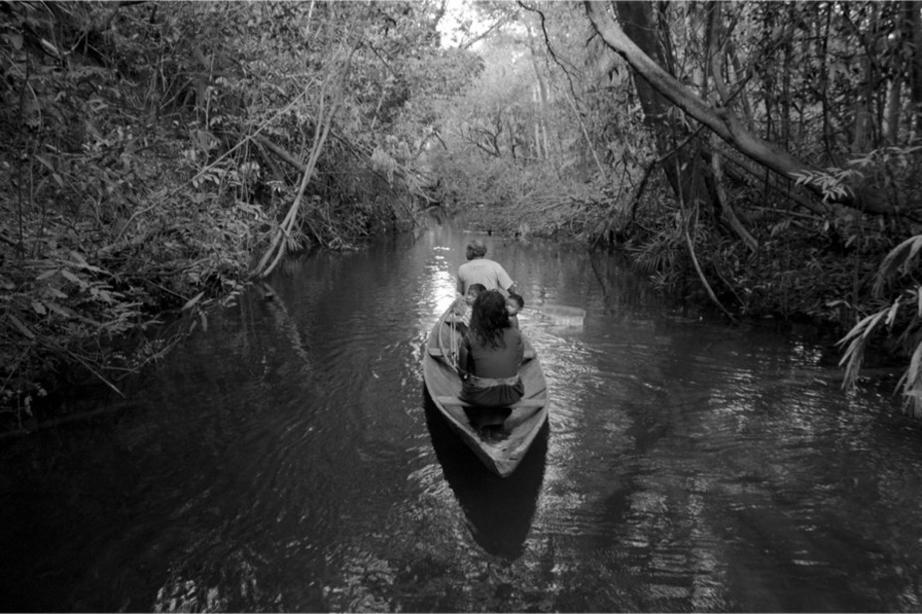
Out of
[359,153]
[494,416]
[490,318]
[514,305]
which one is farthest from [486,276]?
[359,153]

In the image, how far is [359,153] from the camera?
1386 cm

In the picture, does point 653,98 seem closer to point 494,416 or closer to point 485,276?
point 485,276

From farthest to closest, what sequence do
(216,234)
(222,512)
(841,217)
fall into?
(216,234) < (841,217) < (222,512)

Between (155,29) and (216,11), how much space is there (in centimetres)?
95

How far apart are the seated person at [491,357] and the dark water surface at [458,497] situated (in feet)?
1.73

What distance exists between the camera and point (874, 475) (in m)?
4.27

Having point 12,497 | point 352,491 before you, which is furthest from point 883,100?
point 12,497

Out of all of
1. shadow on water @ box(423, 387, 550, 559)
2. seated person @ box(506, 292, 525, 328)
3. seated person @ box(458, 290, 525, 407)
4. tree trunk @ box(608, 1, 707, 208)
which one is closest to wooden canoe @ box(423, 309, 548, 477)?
seated person @ box(458, 290, 525, 407)

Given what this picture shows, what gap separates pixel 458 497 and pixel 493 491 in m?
0.26

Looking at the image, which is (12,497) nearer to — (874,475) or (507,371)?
(507,371)

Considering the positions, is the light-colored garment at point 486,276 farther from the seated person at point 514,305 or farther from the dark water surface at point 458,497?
the dark water surface at point 458,497

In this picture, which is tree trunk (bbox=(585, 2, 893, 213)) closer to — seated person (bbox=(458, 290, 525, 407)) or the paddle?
seated person (bbox=(458, 290, 525, 407))

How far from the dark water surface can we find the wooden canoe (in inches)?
12.7

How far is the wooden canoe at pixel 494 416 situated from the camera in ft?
12.8
